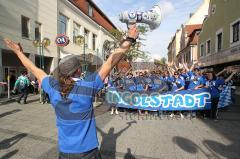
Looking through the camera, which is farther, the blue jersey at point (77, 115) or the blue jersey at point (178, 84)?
the blue jersey at point (178, 84)

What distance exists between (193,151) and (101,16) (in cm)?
3045

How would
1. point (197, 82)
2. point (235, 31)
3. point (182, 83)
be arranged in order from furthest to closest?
1. point (235, 31)
2. point (182, 83)
3. point (197, 82)

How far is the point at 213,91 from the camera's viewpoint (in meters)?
8.80

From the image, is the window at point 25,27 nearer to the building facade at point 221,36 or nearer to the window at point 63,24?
the window at point 63,24

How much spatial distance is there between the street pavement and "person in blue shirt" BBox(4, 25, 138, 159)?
2.76 m

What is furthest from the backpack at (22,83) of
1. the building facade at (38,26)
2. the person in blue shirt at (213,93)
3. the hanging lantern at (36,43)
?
the person in blue shirt at (213,93)

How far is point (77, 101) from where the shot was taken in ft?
7.43

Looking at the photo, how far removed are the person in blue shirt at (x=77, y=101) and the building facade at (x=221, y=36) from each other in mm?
19208

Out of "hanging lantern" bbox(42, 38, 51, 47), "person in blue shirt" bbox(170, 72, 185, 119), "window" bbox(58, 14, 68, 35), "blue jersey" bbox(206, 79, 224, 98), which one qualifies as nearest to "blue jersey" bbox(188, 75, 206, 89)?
"blue jersey" bbox(206, 79, 224, 98)

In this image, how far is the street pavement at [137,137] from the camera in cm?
522

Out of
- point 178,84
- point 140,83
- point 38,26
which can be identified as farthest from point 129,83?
point 38,26

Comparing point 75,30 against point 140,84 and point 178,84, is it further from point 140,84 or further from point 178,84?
point 178,84

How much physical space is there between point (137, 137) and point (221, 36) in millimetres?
21007

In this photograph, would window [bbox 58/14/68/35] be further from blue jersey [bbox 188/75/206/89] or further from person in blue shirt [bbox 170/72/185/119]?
blue jersey [bbox 188/75/206/89]
